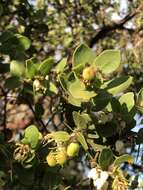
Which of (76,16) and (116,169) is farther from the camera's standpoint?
(76,16)

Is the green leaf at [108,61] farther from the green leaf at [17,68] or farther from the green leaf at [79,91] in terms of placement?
the green leaf at [17,68]

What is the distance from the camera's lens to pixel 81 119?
5.86 ft

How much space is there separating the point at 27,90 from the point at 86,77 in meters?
A: 0.43

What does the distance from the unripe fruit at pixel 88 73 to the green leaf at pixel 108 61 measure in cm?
5

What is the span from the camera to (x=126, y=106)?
6.00 ft

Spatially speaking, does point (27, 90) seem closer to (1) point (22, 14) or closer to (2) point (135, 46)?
(1) point (22, 14)

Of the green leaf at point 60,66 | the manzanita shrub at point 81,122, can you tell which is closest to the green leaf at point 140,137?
the manzanita shrub at point 81,122

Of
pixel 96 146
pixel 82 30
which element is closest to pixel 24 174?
pixel 96 146

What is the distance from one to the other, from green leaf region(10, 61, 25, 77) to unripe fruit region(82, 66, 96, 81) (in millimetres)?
399

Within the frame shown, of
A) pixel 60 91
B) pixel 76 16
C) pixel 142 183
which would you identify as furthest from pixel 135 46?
pixel 60 91

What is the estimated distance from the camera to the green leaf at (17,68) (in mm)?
2004

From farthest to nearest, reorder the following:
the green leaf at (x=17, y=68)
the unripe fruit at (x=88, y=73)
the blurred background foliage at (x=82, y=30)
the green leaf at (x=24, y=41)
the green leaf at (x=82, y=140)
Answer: the blurred background foliage at (x=82, y=30)
the green leaf at (x=24, y=41)
the green leaf at (x=17, y=68)
the green leaf at (x=82, y=140)
the unripe fruit at (x=88, y=73)

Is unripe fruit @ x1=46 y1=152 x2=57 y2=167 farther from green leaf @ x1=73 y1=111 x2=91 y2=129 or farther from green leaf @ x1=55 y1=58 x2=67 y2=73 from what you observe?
green leaf @ x1=55 y1=58 x2=67 y2=73

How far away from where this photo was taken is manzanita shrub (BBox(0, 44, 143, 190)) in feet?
5.54
